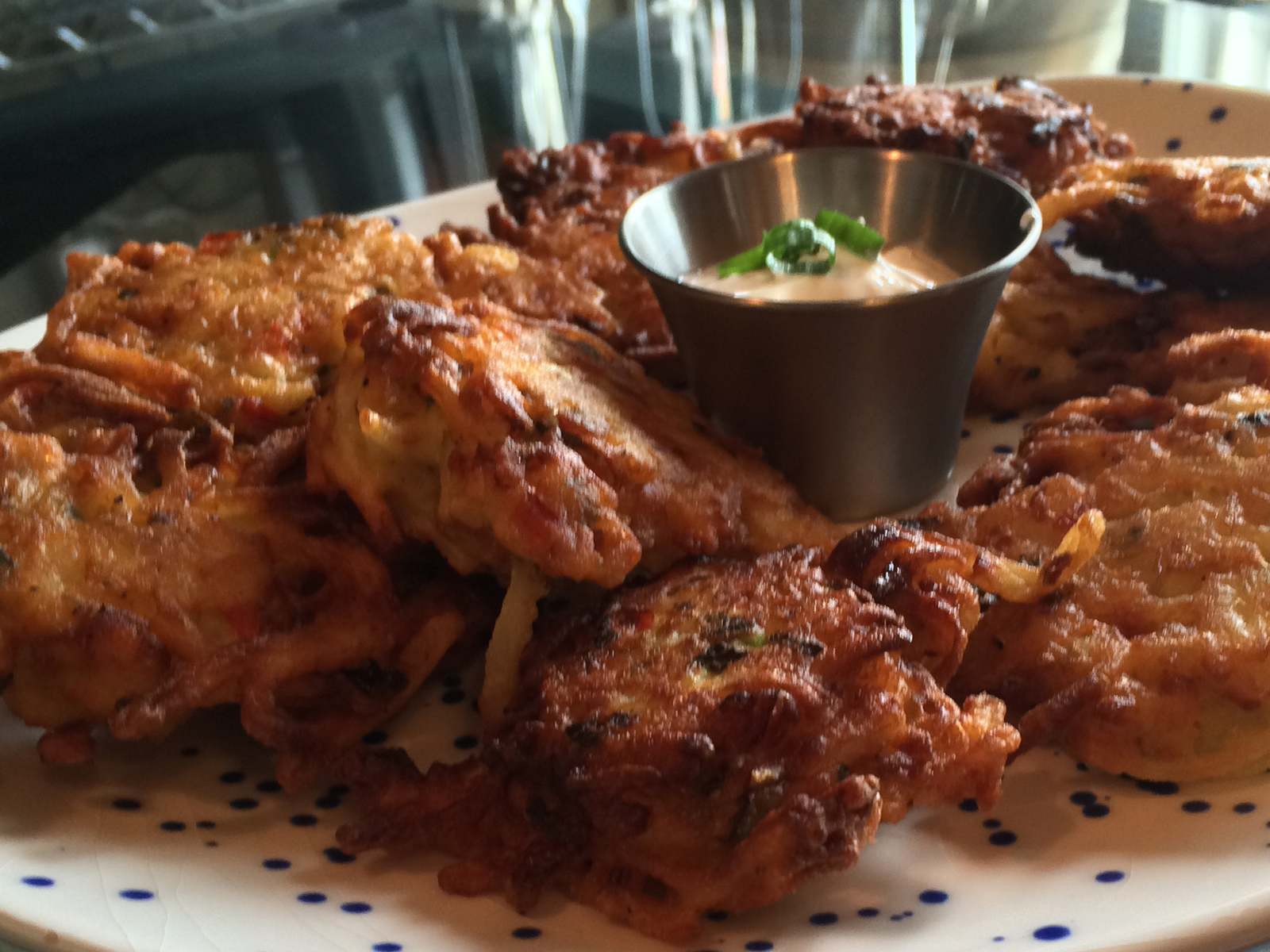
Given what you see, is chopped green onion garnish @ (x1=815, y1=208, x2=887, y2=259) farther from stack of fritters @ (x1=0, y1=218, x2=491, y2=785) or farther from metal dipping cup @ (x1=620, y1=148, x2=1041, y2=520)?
stack of fritters @ (x1=0, y1=218, x2=491, y2=785)

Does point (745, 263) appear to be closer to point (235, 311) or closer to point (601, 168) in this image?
point (601, 168)

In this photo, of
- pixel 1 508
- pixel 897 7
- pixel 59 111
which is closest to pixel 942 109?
pixel 1 508

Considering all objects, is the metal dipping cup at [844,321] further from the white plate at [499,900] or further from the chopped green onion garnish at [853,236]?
the white plate at [499,900]

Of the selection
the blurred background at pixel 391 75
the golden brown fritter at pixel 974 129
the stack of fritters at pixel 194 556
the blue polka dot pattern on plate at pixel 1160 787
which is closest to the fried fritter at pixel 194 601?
the stack of fritters at pixel 194 556

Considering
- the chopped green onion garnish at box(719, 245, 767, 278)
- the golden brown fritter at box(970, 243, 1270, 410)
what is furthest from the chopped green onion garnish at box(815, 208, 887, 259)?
the golden brown fritter at box(970, 243, 1270, 410)

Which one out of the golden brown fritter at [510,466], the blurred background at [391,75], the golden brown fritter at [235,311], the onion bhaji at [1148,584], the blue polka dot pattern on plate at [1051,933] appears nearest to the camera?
the blue polka dot pattern on plate at [1051,933]

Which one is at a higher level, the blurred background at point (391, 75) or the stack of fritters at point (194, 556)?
the stack of fritters at point (194, 556)

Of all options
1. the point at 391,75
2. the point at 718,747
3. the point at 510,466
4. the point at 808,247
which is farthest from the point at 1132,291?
the point at 391,75
